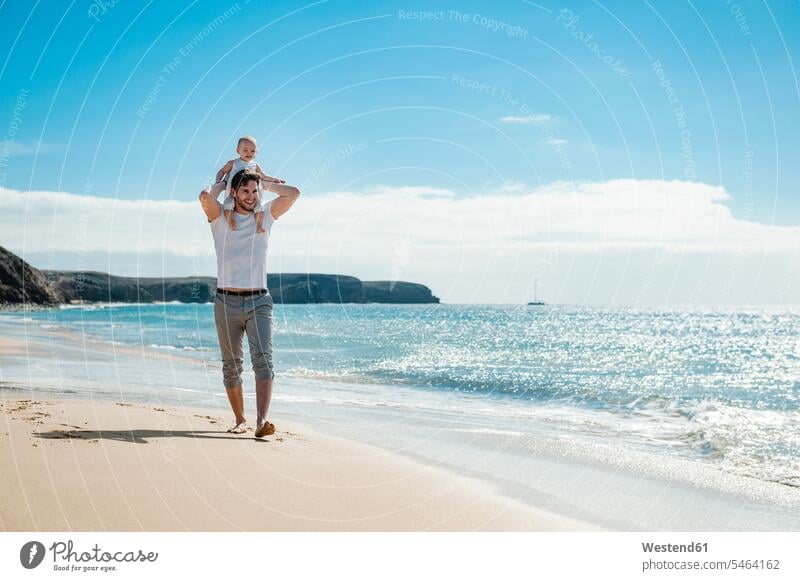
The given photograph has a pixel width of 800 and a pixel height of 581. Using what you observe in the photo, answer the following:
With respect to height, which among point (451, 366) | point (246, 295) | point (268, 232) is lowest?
point (451, 366)

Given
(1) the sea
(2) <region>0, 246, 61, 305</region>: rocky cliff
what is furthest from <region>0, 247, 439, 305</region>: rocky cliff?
(1) the sea

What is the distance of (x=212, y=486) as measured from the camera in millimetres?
5273

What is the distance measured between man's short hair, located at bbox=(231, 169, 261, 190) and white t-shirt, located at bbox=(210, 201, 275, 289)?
285mm

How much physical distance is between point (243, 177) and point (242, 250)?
721 millimetres

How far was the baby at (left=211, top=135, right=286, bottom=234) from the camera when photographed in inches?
273

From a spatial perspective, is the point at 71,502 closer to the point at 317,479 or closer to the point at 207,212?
the point at 317,479

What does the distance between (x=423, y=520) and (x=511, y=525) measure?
0.68 metres

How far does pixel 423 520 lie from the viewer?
5.12m

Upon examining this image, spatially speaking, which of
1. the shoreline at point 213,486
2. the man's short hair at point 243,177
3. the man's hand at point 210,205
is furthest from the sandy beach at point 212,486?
the man's short hair at point 243,177

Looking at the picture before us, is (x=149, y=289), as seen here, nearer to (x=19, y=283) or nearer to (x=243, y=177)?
(x=19, y=283)

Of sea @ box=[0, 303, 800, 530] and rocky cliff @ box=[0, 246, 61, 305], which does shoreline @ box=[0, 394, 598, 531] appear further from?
rocky cliff @ box=[0, 246, 61, 305]

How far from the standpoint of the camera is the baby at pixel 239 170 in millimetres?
6930

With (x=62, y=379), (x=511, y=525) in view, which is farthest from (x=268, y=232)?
(x=62, y=379)
